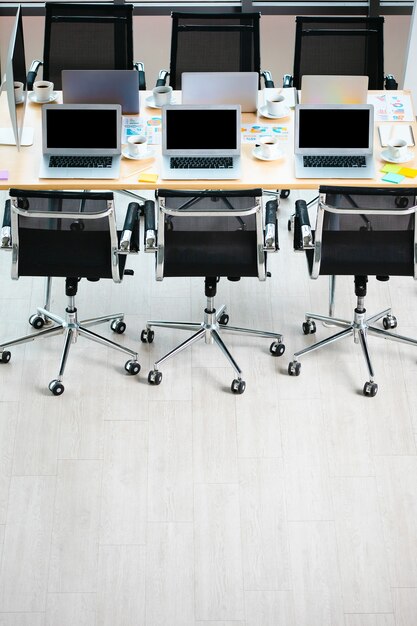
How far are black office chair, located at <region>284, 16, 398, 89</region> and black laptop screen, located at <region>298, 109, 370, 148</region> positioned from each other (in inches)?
31.3

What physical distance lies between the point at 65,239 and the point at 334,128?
4.70 ft

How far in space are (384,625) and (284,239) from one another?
243 centimetres

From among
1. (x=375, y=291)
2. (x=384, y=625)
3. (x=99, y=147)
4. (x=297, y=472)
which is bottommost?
(x=384, y=625)

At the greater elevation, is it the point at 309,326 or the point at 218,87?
the point at 218,87

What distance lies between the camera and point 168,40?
6547 mm

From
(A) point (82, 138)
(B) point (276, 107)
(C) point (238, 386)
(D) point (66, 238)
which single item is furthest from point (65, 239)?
(B) point (276, 107)

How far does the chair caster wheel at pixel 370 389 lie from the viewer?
15.3ft

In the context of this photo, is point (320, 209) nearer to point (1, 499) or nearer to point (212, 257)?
point (212, 257)

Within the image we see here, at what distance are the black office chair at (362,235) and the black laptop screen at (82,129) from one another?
101 centimetres

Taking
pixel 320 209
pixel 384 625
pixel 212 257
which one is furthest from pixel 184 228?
pixel 384 625

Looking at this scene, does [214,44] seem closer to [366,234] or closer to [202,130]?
[202,130]

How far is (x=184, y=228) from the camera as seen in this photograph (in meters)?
4.43

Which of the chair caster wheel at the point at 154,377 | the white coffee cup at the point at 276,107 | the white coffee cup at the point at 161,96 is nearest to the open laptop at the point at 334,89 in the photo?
the white coffee cup at the point at 276,107

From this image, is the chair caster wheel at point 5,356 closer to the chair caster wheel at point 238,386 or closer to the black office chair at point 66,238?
the black office chair at point 66,238
